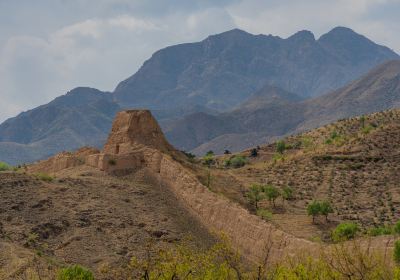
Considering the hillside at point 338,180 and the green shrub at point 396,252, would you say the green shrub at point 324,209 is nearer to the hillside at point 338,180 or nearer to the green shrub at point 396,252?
the hillside at point 338,180

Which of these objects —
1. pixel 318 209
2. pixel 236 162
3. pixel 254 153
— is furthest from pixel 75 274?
pixel 254 153

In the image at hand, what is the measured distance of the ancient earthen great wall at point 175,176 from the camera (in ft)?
117

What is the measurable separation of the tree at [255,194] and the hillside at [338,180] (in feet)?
2.63

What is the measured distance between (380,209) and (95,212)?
A: 28067 millimetres

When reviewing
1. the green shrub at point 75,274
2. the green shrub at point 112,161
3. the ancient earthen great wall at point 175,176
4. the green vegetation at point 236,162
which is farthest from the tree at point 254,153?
the green shrub at point 75,274

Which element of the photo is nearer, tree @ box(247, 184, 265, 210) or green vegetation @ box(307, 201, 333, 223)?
green vegetation @ box(307, 201, 333, 223)

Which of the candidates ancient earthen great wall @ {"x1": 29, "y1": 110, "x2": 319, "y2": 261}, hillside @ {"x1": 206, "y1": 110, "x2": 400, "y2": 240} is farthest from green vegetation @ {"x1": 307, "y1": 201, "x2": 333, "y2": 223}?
ancient earthen great wall @ {"x1": 29, "y1": 110, "x2": 319, "y2": 261}

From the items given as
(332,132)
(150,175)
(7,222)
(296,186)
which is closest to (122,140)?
(150,175)

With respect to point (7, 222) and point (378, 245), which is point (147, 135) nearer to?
point (7, 222)

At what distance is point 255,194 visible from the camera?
2250 inches

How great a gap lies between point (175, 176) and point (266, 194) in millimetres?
15440

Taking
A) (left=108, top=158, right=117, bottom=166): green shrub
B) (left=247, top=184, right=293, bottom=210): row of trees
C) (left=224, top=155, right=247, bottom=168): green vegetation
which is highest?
(left=108, top=158, right=117, bottom=166): green shrub

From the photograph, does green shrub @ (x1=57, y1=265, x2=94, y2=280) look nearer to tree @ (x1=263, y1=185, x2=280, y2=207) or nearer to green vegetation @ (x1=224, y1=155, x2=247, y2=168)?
tree @ (x1=263, y1=185, x2=280, y2=207)

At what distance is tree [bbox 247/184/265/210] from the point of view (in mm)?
55991
